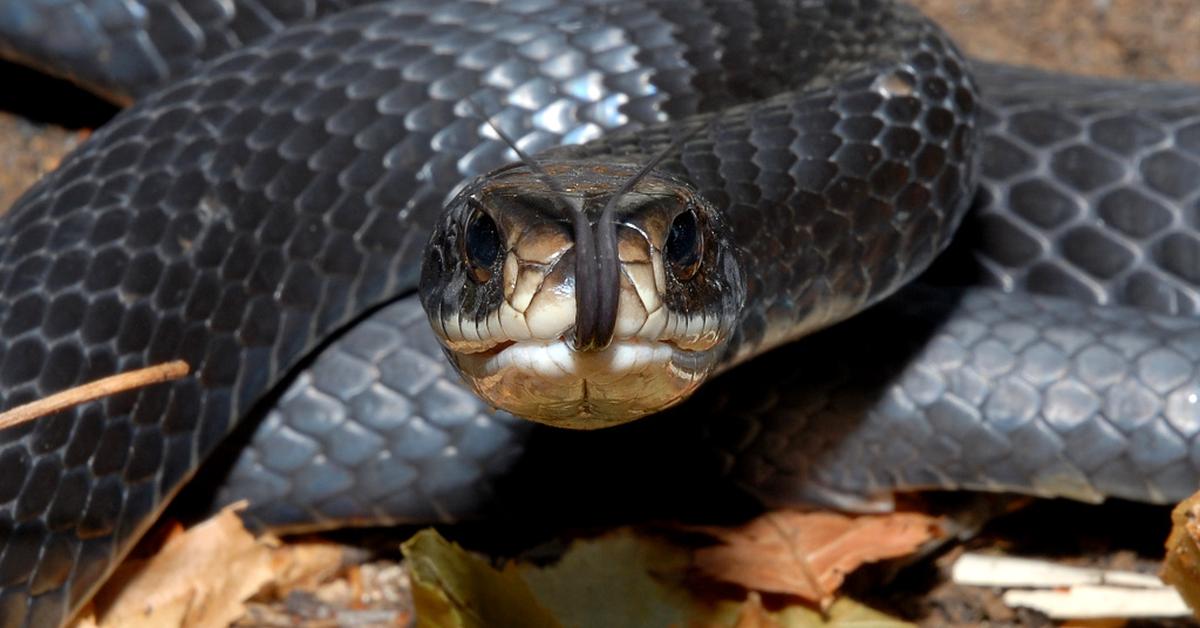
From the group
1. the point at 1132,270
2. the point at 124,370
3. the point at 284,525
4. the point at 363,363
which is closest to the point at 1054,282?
the point at 1132,270

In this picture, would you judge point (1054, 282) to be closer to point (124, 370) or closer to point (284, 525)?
point (284, 525)

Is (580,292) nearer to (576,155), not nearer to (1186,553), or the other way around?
(576,155)

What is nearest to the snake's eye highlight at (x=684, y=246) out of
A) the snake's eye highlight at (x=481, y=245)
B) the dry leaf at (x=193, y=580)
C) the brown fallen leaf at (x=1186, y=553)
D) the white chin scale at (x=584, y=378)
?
the white chin scale at (x=584, y=378)

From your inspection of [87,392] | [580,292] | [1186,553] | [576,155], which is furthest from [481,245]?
[1186,553]

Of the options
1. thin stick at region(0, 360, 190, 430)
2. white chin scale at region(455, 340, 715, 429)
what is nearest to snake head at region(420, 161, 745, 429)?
white chin scale at region(455, 340, 715, 429)

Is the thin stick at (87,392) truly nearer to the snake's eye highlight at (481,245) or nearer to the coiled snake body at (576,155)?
the coiled snake body at (576,155)

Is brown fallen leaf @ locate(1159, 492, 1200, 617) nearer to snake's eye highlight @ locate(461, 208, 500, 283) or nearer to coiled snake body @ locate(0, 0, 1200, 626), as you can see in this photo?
coiled snake body @ locate(0, 0, 1200, 626)
